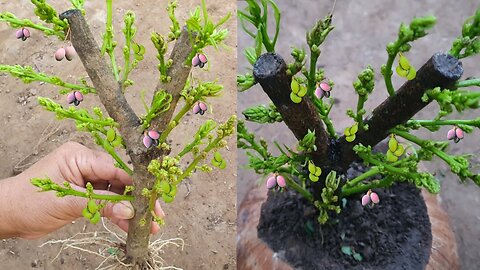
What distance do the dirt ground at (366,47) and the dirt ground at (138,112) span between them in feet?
0.58

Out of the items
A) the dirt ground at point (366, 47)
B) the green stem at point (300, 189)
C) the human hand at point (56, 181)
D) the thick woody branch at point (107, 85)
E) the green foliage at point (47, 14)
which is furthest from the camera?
the dirt ground at point (366, 47)

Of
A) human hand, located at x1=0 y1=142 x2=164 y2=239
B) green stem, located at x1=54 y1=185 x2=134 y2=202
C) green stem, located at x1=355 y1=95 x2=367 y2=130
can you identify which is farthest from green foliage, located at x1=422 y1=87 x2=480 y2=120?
human hand, located at x1=0 y1=142 x2=164 y2=239

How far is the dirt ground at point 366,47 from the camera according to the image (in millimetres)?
1952

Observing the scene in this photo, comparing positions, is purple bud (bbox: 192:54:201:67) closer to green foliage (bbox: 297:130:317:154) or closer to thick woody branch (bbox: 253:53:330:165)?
thick woody branch (bbox: 253:53:330:165)

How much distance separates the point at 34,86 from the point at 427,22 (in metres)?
1.64

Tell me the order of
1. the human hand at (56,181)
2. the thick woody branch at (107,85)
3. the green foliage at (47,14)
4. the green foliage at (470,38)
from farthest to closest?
the human hand at (56,181) → the thick woody branch at (107,85) → the green foliage at (47,14) → the green foliage at (470,38)

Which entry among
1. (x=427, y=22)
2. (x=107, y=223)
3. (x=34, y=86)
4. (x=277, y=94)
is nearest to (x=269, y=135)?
(x=107, y=223)

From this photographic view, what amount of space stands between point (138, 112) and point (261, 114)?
957 mm

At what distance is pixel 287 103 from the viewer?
0.93 meters

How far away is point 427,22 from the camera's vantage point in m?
0.66

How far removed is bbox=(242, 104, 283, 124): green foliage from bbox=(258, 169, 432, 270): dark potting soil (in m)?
0.28

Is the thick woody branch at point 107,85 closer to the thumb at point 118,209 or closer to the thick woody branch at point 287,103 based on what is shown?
the thumb at point 118,209

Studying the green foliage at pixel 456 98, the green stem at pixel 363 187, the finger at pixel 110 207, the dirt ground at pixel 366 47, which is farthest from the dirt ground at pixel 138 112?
the green foliage at pixel 456 98

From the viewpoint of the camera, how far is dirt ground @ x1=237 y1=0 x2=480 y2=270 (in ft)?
6.40
